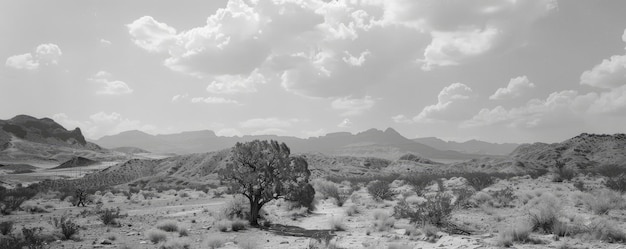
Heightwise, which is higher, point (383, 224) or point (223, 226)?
point (383, 224)

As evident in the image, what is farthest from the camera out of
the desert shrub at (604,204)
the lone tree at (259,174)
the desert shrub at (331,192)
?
the desert shrub at (331,192)

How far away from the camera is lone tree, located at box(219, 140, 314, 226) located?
20.3 m

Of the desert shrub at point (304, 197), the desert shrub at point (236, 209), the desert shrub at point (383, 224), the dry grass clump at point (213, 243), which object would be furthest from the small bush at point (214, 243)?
the desert shrub at point (383, 224)

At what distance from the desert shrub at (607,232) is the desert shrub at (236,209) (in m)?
15.0

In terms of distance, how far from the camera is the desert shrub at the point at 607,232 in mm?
12383

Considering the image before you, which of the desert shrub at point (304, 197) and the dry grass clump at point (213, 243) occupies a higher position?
the desert shrub at point (304, 197)

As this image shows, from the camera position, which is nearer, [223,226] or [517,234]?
[517,234]

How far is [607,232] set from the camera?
1257 centimetres

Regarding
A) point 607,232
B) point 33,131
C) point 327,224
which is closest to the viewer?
point 607,232

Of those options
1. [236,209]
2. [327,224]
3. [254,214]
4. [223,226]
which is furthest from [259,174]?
[327,224]

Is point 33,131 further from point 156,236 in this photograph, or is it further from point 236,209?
point 156,236

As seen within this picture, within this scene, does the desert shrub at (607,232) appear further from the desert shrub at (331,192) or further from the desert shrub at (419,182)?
the desert shrub at (419,182)

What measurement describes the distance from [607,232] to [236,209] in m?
16.2

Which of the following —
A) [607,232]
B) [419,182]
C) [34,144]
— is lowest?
[419,182]
